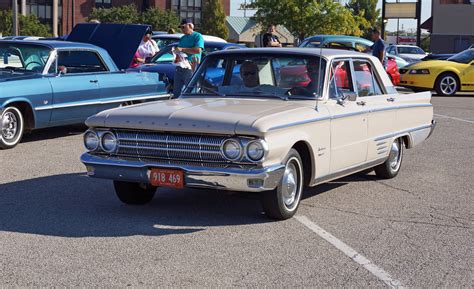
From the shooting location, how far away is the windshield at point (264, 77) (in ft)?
25.0

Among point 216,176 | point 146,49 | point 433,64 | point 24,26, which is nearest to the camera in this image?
point 216,176

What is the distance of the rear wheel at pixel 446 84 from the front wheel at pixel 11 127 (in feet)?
48.5

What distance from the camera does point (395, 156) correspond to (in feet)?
30.3

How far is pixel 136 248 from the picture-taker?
5.94 metres

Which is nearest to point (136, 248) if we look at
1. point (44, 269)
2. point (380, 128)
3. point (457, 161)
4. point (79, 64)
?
point (44, 269)

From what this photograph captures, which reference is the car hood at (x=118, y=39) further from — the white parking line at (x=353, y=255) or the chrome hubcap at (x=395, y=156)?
the white parking line at (x=353, y=255)

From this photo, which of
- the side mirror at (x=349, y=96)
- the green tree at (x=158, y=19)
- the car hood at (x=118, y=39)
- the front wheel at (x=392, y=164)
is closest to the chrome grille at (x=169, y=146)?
the side mirror at (x=349, y=96)

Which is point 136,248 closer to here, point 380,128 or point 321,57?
point 321,57

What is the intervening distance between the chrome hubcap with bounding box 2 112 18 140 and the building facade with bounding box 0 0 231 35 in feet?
207

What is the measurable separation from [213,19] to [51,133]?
7206 centimetres

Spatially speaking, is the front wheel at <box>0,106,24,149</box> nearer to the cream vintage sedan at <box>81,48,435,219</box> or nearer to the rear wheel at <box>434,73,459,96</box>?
the cream vintage sedan at <box>81,48,435,219</box>

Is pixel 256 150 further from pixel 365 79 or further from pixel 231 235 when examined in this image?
pixel 365 79

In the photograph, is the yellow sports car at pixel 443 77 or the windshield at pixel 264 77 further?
the yellow sports car at pixel 443 77

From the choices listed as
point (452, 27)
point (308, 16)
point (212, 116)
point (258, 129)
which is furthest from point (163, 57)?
point (452, 27)
